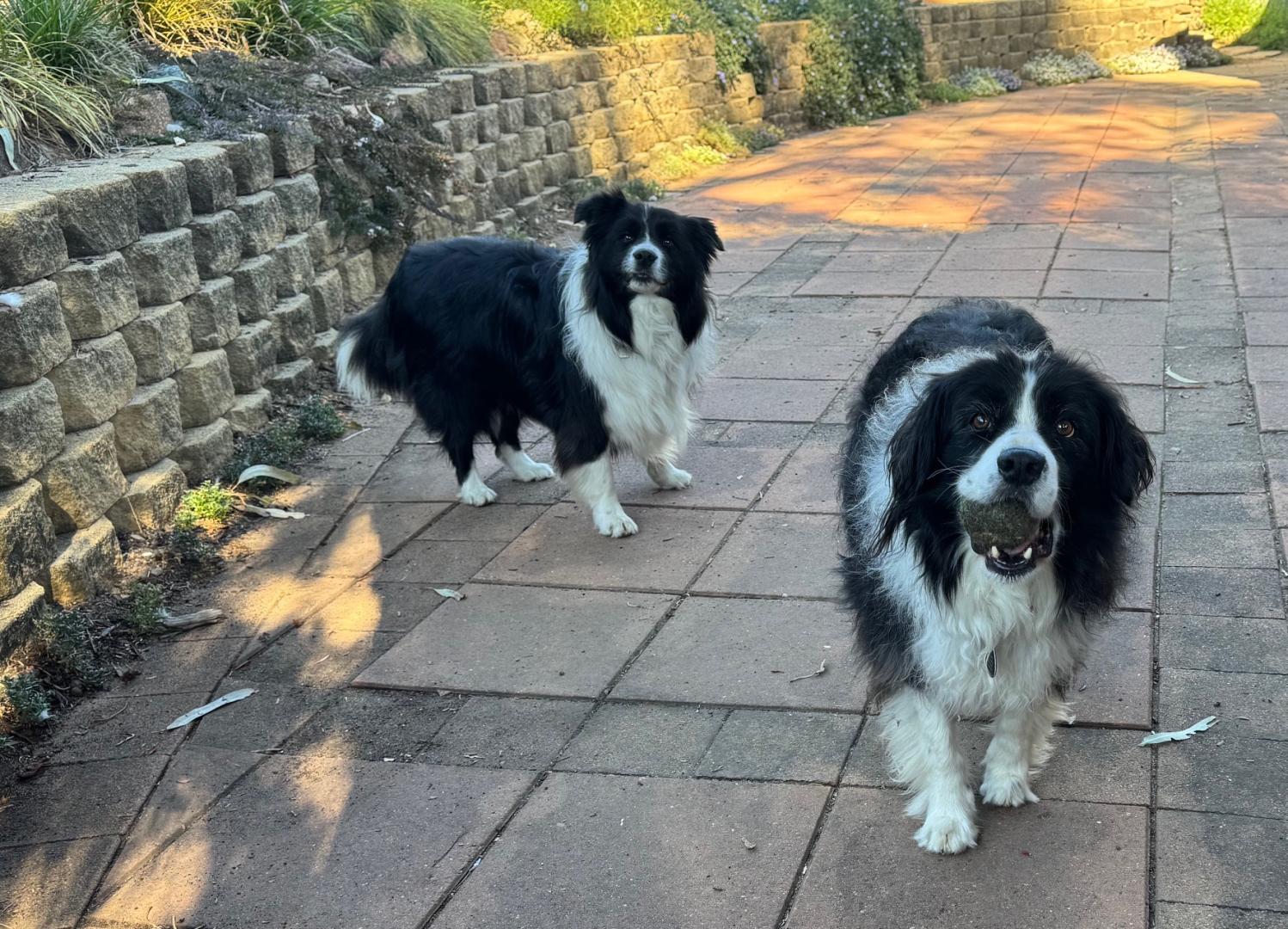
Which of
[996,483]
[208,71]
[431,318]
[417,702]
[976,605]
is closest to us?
[996,483]

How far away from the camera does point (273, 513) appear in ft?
16.6

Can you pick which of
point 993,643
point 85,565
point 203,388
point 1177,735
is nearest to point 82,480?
point 85,565

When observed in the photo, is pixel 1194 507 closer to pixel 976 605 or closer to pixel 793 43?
pixel 976 605

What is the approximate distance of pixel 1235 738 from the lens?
3.04 meters

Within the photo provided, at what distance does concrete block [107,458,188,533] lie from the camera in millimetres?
4547

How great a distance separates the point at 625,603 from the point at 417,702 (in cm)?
86

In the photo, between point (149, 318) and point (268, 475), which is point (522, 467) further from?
point (149, 318)

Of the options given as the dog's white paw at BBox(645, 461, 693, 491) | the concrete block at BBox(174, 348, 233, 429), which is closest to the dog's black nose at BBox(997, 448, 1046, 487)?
the dog's white paw at BBox(645, 461, 693, 491)

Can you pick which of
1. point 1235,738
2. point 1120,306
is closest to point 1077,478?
point 1235,738

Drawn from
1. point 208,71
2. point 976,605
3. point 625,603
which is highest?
point 208,71

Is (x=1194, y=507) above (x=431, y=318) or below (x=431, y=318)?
below

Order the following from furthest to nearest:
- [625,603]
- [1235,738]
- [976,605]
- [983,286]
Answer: [983,286] → [625,603] → [1235,738] → [976,605]

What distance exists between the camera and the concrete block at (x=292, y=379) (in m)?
6.01

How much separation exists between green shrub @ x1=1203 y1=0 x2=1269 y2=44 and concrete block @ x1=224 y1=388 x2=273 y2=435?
21643 millimetres
